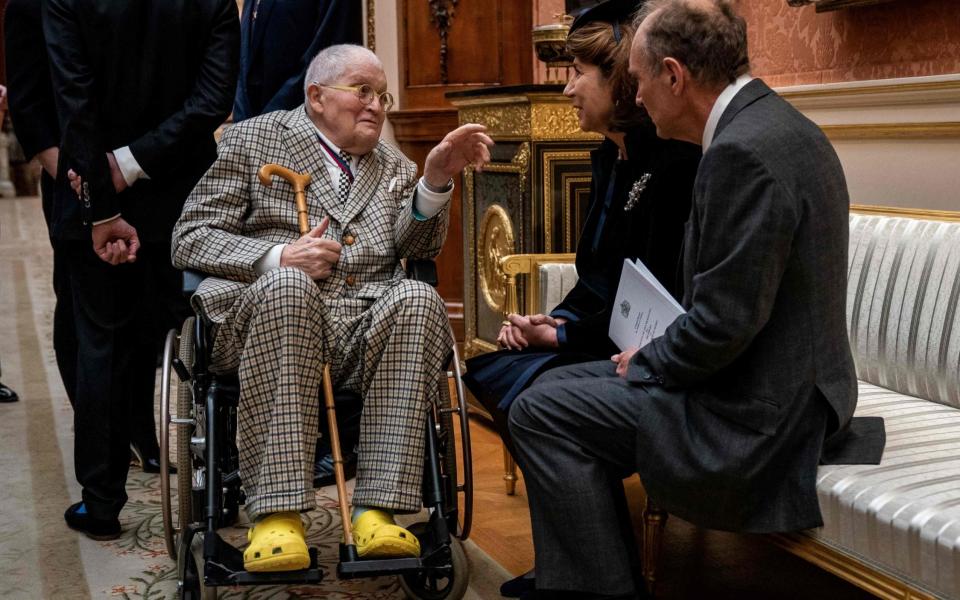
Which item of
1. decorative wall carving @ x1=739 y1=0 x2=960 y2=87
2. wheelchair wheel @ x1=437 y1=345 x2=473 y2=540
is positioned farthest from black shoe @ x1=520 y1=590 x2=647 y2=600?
decorative wall carving @ x1=739 y1=0 x2=960 y2=87

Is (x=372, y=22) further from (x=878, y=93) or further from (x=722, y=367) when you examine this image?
(x=722, y=367)

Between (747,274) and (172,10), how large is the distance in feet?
6.26

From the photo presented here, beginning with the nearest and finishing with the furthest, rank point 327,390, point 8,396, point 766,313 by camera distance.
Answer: point 766,313 → point 327,390 → point 8,396

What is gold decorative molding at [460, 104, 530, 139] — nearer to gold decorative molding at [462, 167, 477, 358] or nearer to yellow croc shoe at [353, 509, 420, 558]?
gold decorative molding at [462, 167, 477, 358]

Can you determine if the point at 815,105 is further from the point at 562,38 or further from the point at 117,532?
the point at 117,532

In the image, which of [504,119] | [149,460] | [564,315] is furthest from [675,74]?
[149,460]

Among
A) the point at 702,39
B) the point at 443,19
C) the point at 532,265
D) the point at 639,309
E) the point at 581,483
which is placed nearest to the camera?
the point at 702,39

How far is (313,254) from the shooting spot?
9.11 feet

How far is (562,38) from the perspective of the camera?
4145mm

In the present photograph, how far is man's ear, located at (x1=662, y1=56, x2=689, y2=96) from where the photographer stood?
7.42 feet

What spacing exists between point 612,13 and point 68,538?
2066mm

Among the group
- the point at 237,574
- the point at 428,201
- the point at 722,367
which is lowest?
the point at 237,574

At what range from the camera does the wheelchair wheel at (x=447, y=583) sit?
8.94 feet

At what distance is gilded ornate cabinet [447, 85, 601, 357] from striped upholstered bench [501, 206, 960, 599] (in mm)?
457
